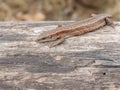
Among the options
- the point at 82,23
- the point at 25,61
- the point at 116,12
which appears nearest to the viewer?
the point at 25,61

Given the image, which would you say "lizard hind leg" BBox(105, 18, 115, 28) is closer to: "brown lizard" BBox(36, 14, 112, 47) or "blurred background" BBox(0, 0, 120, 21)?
"brown lizard" BBox(36, 14, 112, 47)

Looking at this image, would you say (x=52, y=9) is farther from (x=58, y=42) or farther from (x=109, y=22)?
(x=58, y=42)

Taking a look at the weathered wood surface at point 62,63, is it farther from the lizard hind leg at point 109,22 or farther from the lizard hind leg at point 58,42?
the lizard hind leg at point 109,22

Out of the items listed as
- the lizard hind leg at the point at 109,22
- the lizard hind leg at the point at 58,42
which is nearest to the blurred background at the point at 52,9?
the lizard hind leg at the point at 109,22

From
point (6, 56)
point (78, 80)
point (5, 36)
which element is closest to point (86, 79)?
point (78, 80)

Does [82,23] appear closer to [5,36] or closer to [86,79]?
[5,36]

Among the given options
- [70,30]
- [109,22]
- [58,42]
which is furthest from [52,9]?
[58,42]
